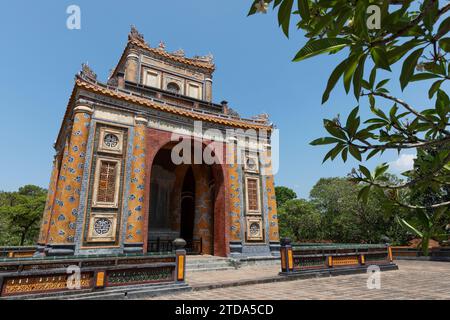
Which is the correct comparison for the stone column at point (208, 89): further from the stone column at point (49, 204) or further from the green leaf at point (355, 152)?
the green leaf at point (355, 152)

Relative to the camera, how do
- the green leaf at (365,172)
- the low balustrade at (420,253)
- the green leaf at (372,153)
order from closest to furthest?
1. the green leaf at (372,153)
2. the green leaf at (365,172)
3. the low balustrade at (420,253)

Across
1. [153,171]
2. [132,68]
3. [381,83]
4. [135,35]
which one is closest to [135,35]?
[135,35]

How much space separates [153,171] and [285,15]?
53.2ft

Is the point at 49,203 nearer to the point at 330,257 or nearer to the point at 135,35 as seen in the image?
the point at 135,35

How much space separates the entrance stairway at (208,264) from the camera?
11.1m

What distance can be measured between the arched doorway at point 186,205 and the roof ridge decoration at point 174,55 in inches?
249

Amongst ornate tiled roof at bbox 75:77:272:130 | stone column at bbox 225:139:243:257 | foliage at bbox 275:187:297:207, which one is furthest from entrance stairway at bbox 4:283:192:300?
foliage at bbox 275:187:297:207

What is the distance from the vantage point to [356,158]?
5.00ft

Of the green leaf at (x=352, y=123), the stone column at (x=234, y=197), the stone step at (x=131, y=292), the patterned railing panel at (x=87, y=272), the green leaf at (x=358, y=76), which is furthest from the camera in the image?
the stone column at (x=234, y=197)

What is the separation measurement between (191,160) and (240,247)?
213 inches

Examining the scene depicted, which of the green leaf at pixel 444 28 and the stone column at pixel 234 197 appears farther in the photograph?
the stone column at pixel 234 197

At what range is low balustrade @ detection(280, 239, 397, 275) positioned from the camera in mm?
9172

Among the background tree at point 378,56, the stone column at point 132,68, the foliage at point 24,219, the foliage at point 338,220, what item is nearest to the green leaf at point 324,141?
the background tree at point 378,56

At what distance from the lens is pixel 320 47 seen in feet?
3.39
